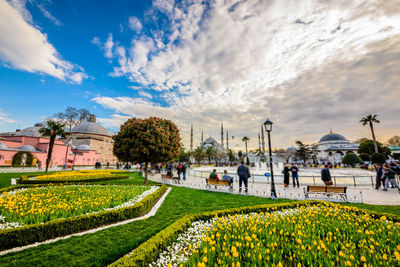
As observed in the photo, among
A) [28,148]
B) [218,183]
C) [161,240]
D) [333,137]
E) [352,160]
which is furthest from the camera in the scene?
[333,137]

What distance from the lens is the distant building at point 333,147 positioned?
60.7 meters

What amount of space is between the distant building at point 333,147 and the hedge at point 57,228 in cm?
6912

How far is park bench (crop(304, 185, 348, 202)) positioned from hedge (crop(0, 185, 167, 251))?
8133 mm

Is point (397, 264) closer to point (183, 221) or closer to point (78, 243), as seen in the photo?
point (183, 221)

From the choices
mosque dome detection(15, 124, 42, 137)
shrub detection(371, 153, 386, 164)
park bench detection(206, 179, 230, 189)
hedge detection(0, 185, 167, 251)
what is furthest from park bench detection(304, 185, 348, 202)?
mosque dome detection(15, 124, 42, 137)

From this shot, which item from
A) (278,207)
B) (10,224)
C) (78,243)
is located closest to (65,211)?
(10,224)

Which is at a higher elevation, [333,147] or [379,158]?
[333,147]

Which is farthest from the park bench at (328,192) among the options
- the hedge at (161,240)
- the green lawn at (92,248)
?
the green lawn at (92,248)

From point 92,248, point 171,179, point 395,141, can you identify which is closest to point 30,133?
point 171,179

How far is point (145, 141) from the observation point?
12.6 metres

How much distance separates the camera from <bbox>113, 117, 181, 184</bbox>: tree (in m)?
12.5

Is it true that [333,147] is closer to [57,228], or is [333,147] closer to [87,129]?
[57,228]

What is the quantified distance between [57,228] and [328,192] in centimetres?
1033

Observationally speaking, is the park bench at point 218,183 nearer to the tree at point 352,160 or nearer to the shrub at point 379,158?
the shrub at point 379,158
